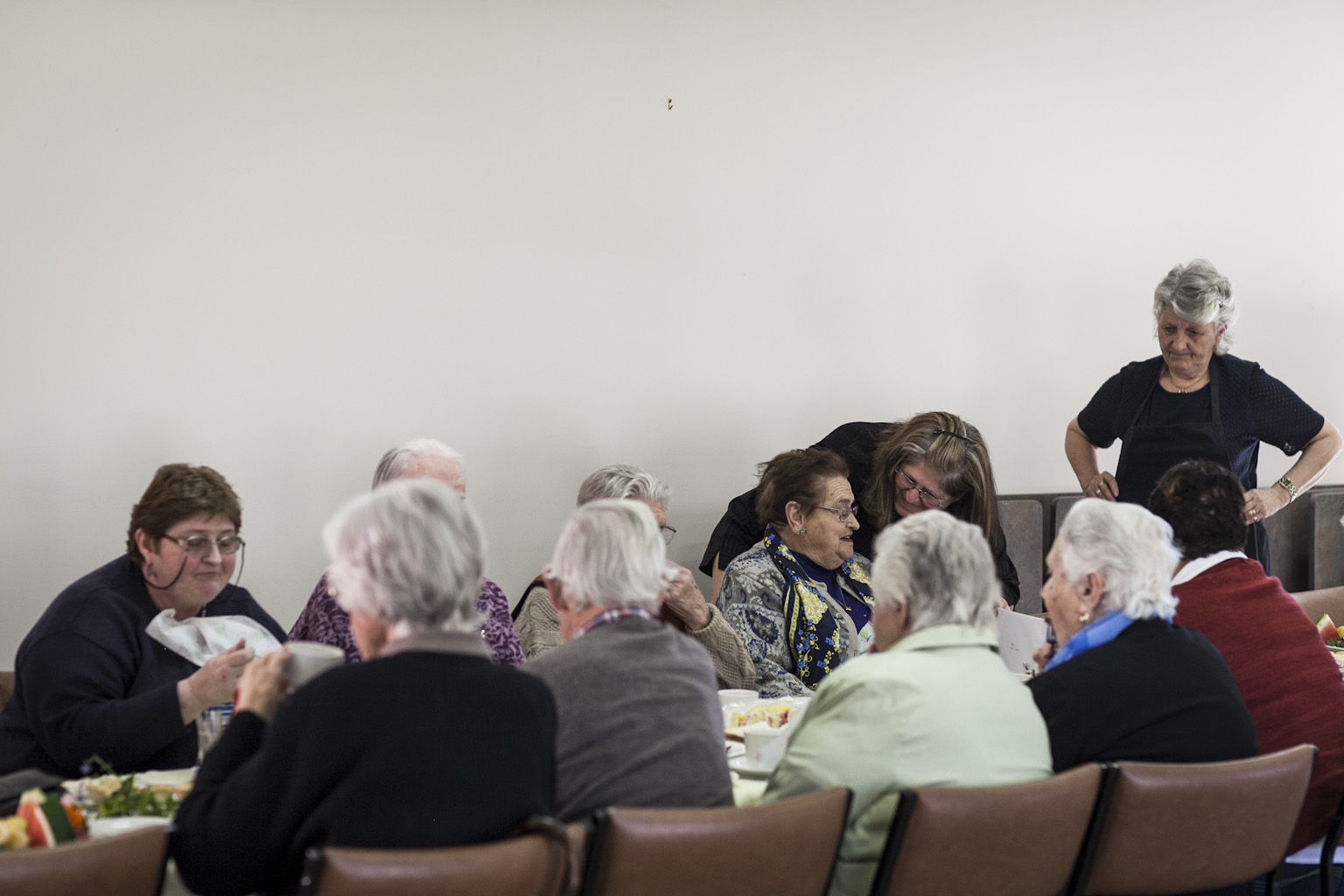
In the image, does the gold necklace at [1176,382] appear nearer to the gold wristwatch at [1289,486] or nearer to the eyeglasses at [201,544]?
the gold wristwatch at [1289,486]

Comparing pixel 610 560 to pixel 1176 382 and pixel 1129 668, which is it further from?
pixel 1176 382

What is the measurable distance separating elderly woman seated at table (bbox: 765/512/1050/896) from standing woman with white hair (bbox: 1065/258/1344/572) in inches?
88.5

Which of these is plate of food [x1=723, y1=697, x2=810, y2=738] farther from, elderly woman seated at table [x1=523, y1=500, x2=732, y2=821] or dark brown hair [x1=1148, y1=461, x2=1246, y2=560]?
dark brown hair [x1=1148, y1=461, x2=1246, y2=560]

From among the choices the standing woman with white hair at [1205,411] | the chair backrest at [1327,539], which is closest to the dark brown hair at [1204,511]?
the standing woman with white hair at [1205,411]

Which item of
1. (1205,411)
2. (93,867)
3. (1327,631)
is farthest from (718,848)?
(1205,411)

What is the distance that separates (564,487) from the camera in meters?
4.31

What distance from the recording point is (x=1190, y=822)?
211 cm

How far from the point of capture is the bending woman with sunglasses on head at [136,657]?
2.38m

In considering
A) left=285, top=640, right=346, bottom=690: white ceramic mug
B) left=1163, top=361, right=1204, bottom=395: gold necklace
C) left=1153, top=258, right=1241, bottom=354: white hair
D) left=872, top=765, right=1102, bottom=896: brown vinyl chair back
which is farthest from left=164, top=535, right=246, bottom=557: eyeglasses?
left=1163, top=361, right=1204, bottom=395: gold necklace

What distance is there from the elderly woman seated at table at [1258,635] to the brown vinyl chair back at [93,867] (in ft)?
6.68

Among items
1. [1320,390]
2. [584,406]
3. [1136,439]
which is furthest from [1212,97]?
[584,406]

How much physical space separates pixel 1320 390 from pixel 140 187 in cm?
504

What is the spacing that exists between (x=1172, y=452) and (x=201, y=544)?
307cm

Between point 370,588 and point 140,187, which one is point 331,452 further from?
point 370,588
